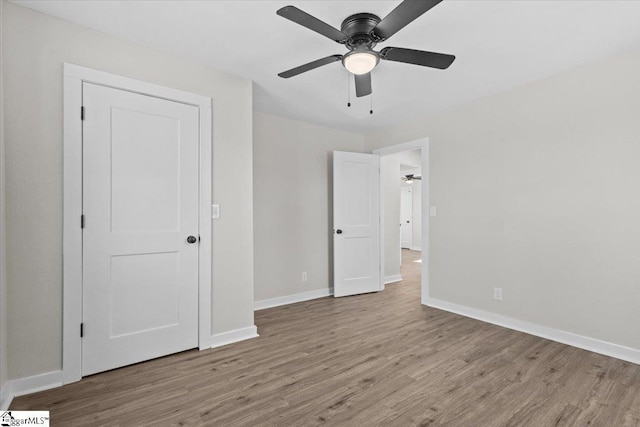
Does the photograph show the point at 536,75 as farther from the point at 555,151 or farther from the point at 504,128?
the point at 555,151

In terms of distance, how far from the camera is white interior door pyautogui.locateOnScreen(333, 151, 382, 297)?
4359mm

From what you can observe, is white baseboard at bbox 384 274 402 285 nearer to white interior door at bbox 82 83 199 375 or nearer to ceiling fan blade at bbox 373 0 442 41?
white interior door at bbox 82 83 199 375

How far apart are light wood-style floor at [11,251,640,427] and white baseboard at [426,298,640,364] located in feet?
0.33

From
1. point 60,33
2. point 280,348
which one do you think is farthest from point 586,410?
point 60,33

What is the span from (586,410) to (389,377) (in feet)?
3.85

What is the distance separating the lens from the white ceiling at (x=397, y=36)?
6.39 feet

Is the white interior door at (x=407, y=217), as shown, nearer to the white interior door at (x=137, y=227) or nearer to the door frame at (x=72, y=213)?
the white interior door at (x=137, y=227)

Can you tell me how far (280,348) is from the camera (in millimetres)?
2686

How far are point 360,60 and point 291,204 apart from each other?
8.02 feet

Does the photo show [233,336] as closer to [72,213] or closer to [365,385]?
[365,385]

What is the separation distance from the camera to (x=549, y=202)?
2.93 metres

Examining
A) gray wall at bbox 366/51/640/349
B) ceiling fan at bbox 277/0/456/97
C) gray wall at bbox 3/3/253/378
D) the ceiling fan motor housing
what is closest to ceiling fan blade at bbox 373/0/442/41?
ceiling fan at bbox 277/0/456/97

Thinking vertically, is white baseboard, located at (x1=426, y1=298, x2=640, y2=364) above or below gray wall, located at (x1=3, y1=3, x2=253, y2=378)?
below

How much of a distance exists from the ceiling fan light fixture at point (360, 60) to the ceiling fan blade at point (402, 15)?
0.42 feet
